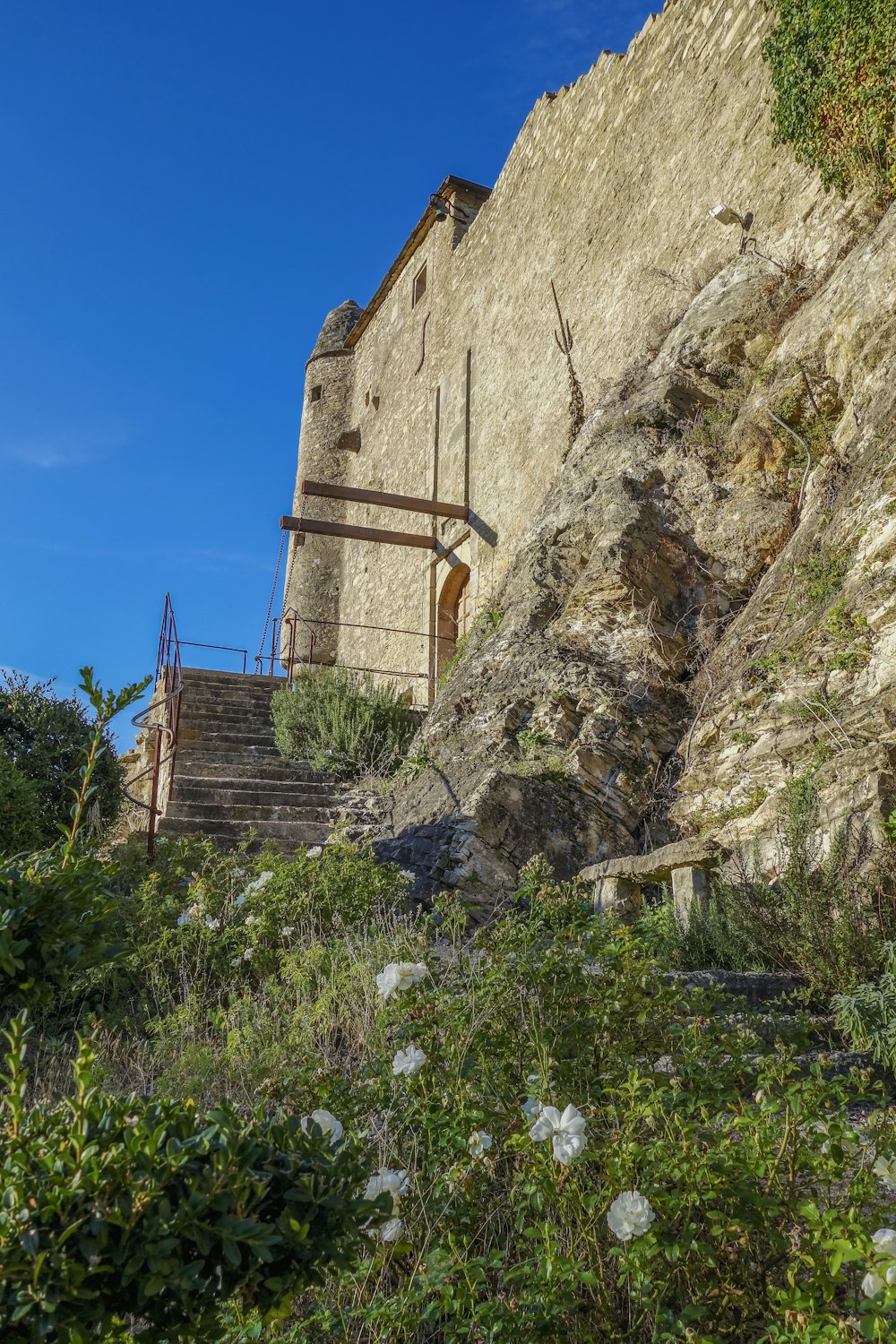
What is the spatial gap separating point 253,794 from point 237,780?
1.18 ft

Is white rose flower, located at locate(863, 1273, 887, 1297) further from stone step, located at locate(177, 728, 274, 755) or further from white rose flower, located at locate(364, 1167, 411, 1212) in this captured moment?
stone step, located at locate(177, 728, 274, 755)

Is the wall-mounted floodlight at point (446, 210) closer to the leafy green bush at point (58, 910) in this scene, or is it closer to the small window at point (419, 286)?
the small window at point (419, 286)

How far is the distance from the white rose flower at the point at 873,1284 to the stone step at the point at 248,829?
5.16 m

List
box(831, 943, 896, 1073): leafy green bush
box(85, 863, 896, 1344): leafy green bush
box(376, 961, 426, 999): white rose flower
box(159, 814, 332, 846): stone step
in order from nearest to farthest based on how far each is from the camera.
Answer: box(85, 863, 896, 1344): leafy green bush
box(376, 961, 426, 999): white rose flower
box(831, 943, 896, 1073): leafy green bush
box(159, 814, 332, 846): stone step

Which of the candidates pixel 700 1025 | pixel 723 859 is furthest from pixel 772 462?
pixel 700 1025

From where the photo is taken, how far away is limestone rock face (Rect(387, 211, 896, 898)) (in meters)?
4.72

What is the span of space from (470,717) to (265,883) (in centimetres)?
214

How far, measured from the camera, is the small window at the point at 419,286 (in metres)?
15.1

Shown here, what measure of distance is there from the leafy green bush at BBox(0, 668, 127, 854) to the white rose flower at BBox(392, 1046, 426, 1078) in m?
4.70

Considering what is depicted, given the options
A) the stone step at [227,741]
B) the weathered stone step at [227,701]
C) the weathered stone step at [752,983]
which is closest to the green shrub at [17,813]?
the stone step at [227,741]

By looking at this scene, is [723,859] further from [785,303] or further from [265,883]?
[785,303]

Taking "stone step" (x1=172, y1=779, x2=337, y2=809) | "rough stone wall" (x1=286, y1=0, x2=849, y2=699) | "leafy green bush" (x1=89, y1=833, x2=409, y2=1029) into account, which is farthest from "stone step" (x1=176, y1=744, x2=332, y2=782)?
"rough stone wall" (x1=286, y1=0, x2=849, y2=699)

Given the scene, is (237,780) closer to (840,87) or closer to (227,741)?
(227,741)

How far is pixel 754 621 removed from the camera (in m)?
5.58
